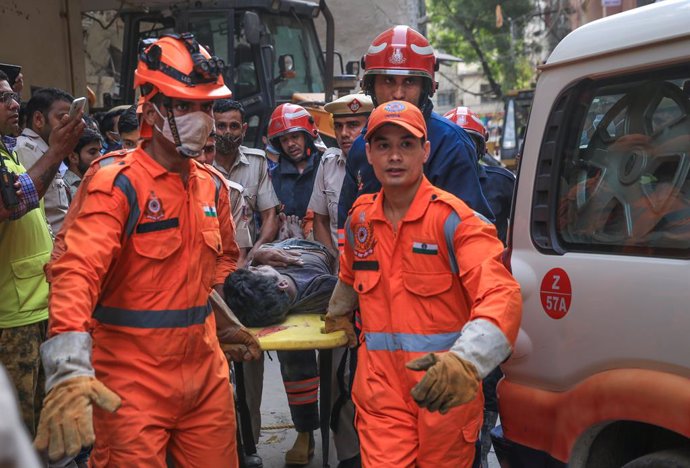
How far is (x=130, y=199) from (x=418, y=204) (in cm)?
103

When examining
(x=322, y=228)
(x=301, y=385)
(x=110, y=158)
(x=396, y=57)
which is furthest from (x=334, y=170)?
(x=110, y=158)

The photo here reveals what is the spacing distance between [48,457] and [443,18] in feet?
110

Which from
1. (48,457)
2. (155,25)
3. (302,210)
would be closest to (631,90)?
(48,457)

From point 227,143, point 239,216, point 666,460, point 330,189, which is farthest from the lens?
point 227,143

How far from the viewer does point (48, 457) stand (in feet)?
8.55

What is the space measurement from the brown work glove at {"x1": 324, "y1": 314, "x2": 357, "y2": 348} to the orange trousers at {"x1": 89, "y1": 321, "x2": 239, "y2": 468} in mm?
779

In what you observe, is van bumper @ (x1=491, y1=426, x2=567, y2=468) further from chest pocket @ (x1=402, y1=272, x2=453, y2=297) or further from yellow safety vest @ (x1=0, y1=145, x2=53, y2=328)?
yellow safety vest @ (x1=0, y1=145, x2=53, y2=328)

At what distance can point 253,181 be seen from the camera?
21.1ft

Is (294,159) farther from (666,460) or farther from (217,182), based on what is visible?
(666,460)

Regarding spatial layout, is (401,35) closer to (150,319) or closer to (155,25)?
(150,319)

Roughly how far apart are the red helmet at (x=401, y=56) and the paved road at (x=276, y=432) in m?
2.55

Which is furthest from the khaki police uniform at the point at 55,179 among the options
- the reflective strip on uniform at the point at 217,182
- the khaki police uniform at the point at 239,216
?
the reflective strip on uniform at the point at 217,182

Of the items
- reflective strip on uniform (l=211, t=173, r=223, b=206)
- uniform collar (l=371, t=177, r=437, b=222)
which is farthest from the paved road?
uniform collar (l=371, t=177, r=437, b=222)

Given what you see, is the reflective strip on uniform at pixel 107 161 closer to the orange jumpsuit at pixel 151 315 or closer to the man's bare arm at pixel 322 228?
the orange jumpsuit at pixel 151 315
